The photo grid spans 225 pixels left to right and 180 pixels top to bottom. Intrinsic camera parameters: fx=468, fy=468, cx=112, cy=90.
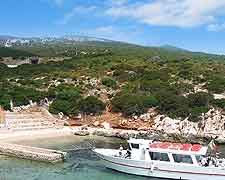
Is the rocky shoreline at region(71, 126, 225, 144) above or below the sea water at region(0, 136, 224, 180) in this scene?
above

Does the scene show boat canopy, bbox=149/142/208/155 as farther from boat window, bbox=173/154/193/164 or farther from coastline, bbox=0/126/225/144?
coastline, bbox=0/126/225/144

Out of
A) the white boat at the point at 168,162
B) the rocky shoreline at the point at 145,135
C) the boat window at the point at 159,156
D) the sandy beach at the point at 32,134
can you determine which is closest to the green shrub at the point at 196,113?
the rocky shoreline at the point at 145,135

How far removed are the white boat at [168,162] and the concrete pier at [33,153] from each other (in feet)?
17.0

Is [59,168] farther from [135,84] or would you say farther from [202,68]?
[202,68]

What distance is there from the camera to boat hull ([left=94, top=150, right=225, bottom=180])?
36.9 metres

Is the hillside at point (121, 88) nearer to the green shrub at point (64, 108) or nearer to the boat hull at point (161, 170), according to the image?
the green shrub at point (64, 108)

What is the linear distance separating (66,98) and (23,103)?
6053mm

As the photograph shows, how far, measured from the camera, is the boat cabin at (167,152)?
124 ft

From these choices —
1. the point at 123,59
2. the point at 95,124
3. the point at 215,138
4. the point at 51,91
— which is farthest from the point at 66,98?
the point at 123,59

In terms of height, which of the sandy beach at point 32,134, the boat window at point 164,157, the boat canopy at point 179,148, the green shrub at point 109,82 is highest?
the green shrub at point 109,82

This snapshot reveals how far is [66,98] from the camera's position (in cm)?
6662

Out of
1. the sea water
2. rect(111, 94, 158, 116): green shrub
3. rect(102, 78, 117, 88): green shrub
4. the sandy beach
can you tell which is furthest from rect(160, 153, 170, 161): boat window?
rect(102, 78, 117, 88): green shrub

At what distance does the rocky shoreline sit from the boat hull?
1374 cm

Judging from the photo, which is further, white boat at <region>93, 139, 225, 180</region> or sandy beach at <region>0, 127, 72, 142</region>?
sandy beach at <region>0, 127, 72, 142</region>
